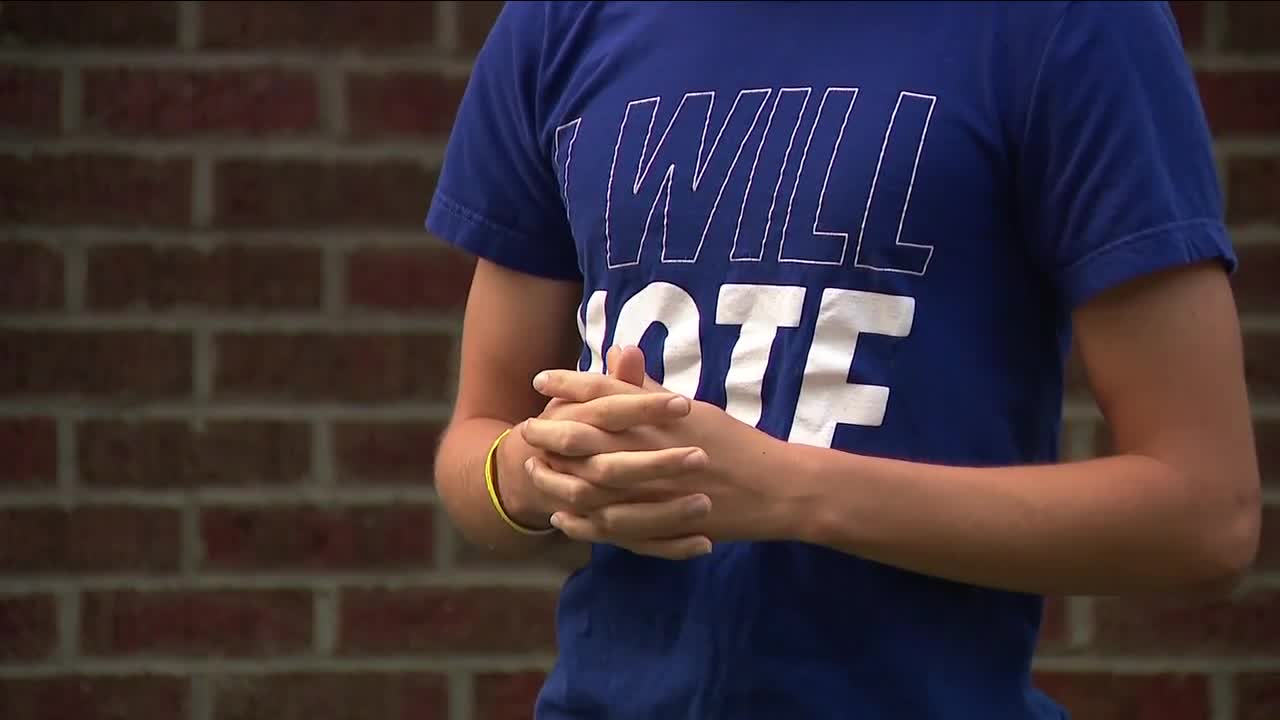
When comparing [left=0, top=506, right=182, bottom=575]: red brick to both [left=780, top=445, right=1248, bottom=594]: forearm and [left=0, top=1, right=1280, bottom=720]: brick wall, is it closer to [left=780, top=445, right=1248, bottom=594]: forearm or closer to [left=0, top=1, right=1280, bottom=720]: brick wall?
[left=0, top=1, right=1280, bottom=720]: brick wall

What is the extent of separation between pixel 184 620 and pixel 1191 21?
1.71m

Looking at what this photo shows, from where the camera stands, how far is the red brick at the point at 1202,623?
2.15 meters

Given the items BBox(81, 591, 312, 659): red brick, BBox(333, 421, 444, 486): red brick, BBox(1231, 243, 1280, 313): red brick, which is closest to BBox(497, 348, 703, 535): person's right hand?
BBox(333, 421, 444, 486): red brick

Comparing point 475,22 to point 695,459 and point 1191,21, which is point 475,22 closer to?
point 1191,21

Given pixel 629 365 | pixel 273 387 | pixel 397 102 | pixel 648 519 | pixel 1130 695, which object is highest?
pixel 397 102

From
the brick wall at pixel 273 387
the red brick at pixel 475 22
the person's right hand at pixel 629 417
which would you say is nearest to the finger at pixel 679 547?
the person's right hand at pixel 629 417

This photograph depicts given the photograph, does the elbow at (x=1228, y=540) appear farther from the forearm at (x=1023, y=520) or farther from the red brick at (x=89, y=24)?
the red brick at (x=89, y=24)

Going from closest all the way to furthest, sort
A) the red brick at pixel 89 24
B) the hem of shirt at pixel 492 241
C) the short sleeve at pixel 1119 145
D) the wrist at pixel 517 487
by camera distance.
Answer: the short sleeve at pixel 1119 145, the wrist at pixel 517 487, the hem of shirt at pixel 492 241, the red brick at pixel 89 24

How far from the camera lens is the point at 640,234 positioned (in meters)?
1.16

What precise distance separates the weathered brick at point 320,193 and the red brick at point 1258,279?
1183 millimetres

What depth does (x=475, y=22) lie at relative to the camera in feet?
7.09

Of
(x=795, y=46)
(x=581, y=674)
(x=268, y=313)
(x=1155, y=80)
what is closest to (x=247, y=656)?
(x=268, y=313)

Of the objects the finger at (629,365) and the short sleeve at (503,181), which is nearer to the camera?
the finger at (629,365)

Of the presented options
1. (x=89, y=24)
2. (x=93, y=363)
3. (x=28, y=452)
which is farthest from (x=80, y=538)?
(x=89, y=24)
